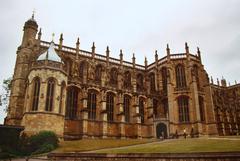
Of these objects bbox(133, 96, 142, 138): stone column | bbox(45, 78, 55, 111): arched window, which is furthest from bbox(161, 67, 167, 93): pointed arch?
bbox(45, 78, 55, 111): arched window

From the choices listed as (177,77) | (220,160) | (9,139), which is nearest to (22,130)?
(9,139)

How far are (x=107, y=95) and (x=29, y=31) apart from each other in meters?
17.8

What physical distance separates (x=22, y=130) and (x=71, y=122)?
833cm

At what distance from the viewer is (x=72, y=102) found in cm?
3912

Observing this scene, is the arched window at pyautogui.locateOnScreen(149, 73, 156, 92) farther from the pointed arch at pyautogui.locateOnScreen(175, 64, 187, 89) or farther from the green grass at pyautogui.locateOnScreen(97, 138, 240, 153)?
the green grass at pyautogui.locateOnScreen(97, 138, 240, 153)

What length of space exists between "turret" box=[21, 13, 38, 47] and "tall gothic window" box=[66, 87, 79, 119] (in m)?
11.1

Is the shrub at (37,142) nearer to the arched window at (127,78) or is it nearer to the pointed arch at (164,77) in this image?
the arched window at (127,78)

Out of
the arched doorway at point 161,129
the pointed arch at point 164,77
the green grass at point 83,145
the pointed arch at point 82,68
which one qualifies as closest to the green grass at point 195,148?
the green grass at point 83,145

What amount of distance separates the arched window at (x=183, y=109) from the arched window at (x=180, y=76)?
286 centimetres

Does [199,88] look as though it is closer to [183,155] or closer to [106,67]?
[106,67]

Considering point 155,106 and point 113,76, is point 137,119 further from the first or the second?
point 113,76

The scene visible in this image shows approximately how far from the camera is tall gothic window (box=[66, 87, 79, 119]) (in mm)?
38506

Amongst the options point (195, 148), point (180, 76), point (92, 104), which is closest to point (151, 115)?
point (180, 76)

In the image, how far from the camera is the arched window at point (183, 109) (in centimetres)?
Answer: 4531
